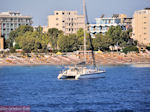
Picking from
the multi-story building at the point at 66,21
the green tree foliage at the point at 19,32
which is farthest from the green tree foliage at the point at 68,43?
the multi-story building at the point at 66,21

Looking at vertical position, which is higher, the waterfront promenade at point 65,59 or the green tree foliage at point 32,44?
the green tree foliage at point 32,44

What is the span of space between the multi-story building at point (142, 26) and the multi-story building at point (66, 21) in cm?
2687

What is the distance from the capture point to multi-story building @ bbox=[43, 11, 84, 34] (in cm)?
18646

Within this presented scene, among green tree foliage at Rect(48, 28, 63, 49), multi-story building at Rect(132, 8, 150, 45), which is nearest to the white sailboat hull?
green tree foliage at Rect(48, 28, 63, 49)

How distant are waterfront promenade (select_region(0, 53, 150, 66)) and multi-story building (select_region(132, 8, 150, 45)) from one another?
77.4 ft

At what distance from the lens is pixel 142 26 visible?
6585 inches

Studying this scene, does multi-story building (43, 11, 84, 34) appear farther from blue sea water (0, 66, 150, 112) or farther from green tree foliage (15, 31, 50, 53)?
blue sea water (0, 66, 150, 112)

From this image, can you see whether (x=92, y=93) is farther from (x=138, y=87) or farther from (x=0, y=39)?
(x=0, y=39)

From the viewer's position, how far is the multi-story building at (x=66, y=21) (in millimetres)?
186462

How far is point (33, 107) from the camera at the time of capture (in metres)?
47.0

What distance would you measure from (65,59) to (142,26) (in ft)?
136

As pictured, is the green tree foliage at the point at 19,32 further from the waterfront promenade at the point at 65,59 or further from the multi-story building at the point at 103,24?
the waterfront promenade at the point at 65,59

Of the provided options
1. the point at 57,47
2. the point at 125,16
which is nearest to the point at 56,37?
the point at 57,47

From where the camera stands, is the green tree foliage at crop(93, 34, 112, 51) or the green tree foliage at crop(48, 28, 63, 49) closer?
the green tree foliage at crop(93, 34, 112, 51)
